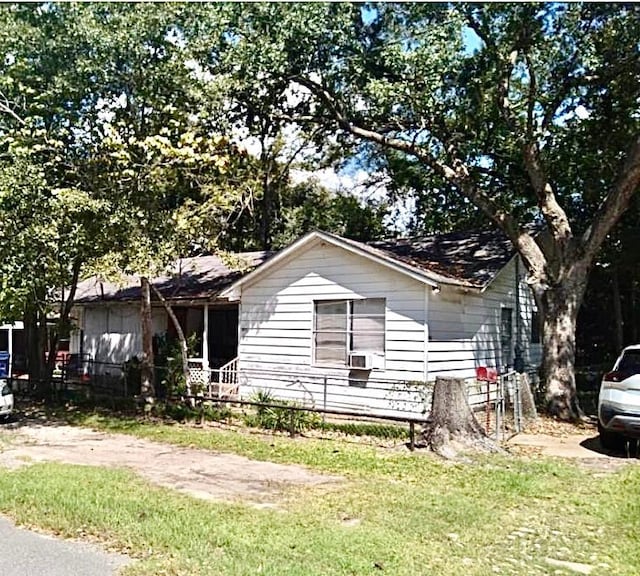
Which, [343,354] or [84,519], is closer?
[84,519]

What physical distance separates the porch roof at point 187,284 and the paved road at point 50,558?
10327 mm

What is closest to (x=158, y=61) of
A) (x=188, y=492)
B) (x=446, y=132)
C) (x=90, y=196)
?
(x=90, y=196)

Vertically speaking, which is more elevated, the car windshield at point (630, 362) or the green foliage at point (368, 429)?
the car windshield at point (630, 362)

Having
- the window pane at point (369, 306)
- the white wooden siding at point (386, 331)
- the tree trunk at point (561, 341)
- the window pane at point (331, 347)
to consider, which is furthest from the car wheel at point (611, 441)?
the window pane at point (331, 347)

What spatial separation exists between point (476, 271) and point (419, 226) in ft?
58.0

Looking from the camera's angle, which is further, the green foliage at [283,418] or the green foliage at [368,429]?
the green foliage at [283,418]

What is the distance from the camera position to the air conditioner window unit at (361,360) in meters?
13.6

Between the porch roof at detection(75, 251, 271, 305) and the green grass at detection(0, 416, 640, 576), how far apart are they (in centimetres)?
847

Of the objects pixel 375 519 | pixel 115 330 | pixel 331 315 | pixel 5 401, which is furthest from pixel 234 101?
pixel 375 519

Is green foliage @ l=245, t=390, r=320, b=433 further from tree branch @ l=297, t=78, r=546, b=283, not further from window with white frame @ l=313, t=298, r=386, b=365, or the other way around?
tree branch @ l=297, t=78, r=546, b=283

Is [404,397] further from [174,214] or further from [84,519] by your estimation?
[84,519]

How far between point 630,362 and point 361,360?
17.8ft

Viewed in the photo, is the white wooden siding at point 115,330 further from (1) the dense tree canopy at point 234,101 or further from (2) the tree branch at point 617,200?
(2) the tree branch at point 617,200

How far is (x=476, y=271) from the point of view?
1520cm
